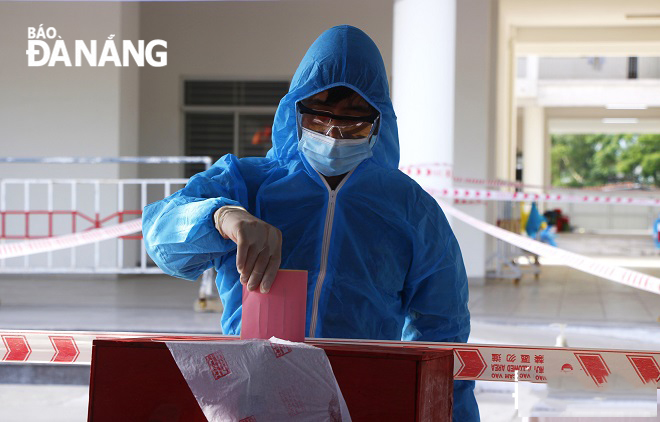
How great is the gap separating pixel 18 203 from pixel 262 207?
26.2 ft

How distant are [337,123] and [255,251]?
1.85 feet

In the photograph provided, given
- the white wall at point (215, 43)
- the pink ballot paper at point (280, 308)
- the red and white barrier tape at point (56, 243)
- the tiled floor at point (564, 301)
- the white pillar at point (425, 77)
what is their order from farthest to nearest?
the white wall at point (215, 43)
the white pillar at point (425, 77)
the tiled floor at point (564, 301)
the red and white barrier tape at point (56, 243)
the pink ballot paper at point (280, 308)

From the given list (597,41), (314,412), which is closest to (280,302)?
(314,412)

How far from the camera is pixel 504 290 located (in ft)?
29.4

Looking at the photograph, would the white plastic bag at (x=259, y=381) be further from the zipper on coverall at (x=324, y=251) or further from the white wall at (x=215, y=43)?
the white wall at (x=215, y=43)

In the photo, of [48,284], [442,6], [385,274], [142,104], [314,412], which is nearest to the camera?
[314,412]

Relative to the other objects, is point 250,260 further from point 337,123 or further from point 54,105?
point 54,105

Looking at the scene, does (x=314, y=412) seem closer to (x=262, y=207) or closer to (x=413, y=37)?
(x=262, y=207)

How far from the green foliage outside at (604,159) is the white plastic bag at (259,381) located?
138 ft

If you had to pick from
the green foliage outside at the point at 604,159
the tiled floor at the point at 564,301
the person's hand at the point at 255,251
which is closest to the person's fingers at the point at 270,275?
the person's hand at the point at 255,251

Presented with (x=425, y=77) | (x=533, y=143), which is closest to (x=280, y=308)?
(x=425, y=77)

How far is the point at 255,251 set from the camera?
128 cm

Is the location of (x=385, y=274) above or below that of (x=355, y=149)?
below

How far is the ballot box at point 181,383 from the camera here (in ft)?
3.88
